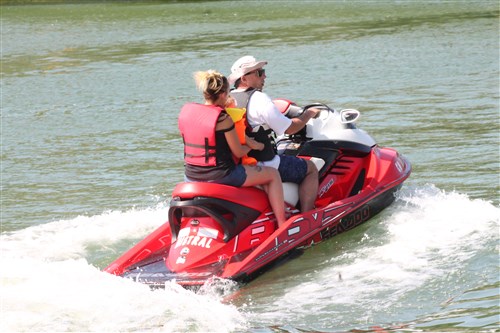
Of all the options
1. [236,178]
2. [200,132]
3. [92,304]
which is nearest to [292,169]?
[236,178]

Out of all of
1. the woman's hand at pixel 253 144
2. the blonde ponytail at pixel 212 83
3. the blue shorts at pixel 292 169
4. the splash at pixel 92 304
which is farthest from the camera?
the blue shorts at pixel 292 169

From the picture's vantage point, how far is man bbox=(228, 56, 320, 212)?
26.0 ft

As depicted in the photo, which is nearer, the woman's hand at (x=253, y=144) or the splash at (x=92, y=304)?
the splash at (x=92, y=304)

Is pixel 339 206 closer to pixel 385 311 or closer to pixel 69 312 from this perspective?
pixel 385 311

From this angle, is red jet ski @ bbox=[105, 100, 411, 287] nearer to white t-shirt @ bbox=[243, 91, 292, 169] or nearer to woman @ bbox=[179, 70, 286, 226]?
woman @ bbox=[179, 70, 286, 226]

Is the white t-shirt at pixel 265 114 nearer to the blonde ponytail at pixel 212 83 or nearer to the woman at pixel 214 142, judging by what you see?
the woman at pixel 214 142

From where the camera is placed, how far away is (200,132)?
24.6ft

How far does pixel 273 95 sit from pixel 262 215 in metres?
8.87

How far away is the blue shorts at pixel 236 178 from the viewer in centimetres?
765

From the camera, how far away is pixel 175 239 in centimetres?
773

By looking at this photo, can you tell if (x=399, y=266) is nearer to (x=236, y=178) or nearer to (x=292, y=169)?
(x=292, y=169)

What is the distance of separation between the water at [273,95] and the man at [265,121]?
62 cm

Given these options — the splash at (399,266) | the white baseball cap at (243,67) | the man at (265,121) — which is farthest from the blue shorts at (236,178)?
the splash at (399,266)

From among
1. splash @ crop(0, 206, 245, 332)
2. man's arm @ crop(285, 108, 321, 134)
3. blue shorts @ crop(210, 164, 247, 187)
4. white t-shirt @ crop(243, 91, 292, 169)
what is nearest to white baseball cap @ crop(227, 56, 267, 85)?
white t-shirt @ crop(243, 91, 292, 169)
